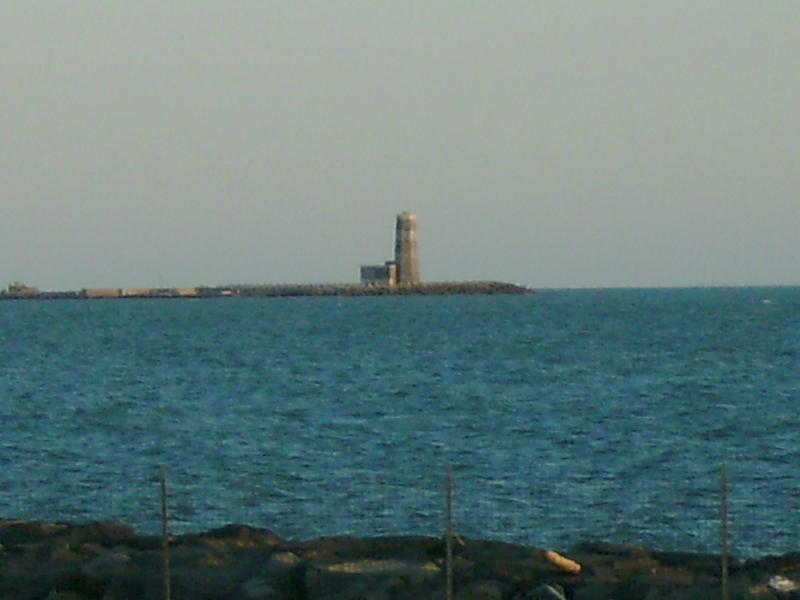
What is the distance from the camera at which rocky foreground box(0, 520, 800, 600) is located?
11844 millimetres

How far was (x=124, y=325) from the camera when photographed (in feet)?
399

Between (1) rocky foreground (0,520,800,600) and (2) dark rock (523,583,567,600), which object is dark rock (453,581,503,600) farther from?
(2) dark rock (523,583,567,600)

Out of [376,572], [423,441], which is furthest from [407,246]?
[376,572]

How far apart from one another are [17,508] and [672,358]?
47051mm

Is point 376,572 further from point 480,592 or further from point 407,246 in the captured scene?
point 407,246

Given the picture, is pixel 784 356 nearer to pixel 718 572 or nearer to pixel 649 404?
pixel 649 404

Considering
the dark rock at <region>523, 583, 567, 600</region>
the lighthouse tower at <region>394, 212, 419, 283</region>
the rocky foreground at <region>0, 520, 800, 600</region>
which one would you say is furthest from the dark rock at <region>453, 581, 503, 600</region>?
the lighthouse tower at <region>394, 212, 419, 283</region>

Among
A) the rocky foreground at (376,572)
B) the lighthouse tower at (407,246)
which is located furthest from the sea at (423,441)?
the lighthouse tower at (407,246)

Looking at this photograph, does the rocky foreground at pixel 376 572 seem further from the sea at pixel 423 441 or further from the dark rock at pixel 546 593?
the sea at pixel 423 441

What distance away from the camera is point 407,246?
192250mm

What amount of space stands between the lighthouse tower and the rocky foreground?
171m

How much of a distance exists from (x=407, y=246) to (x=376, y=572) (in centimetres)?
18036

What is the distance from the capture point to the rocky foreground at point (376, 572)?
1184 cm

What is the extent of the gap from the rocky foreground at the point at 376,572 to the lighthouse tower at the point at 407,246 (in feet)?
563
